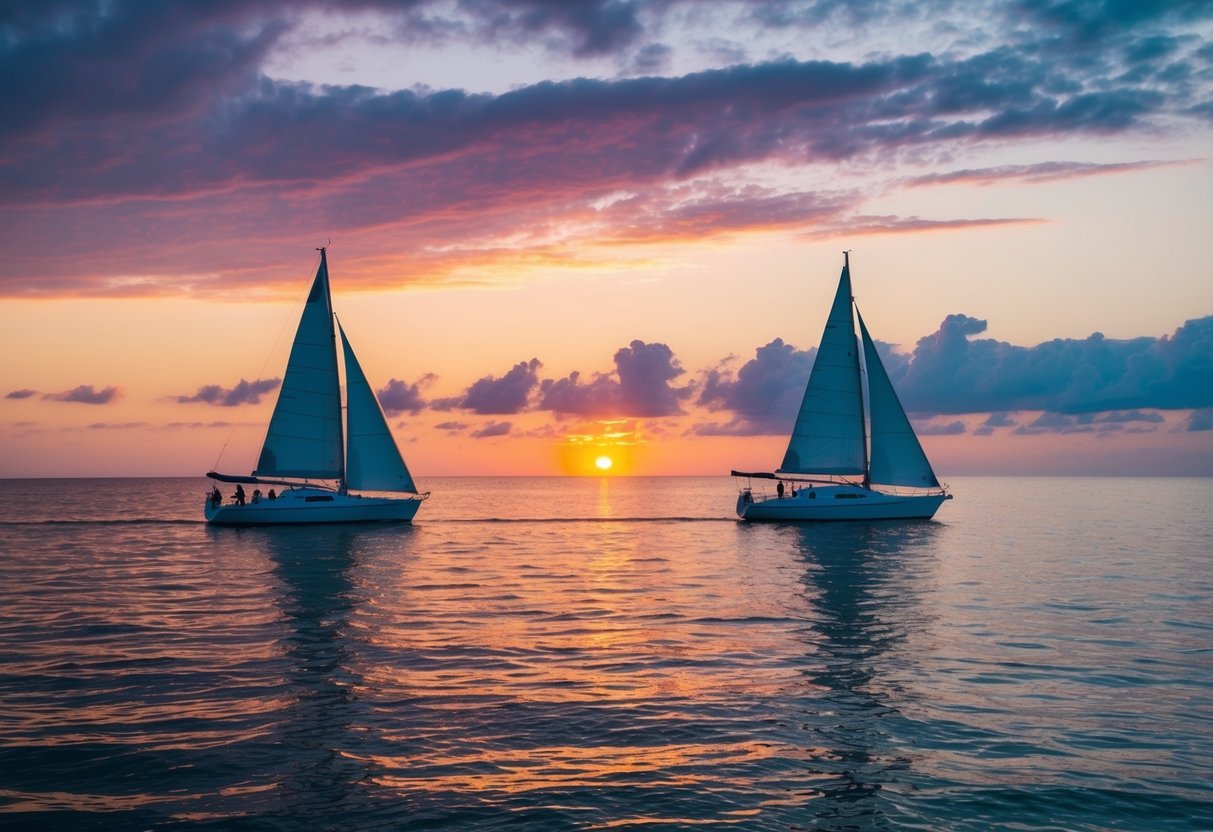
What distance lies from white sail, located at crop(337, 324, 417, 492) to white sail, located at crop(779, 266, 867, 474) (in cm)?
2962

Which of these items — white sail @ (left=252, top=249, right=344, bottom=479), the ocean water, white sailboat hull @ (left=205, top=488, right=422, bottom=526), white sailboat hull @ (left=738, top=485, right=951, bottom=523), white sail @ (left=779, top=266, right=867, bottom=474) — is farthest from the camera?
white sailboat hull @ (left=738, top=485, right=951, bottom=523)

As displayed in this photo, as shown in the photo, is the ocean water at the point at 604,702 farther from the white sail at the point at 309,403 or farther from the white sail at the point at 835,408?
the white sail at the point at 835,408

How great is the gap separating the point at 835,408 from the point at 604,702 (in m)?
54.9

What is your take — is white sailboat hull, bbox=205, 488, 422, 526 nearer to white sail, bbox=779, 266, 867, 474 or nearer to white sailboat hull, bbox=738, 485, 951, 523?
white sailboat hull, bbox=738, 485, 951, 523

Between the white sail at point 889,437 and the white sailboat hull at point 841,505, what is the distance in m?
1.52

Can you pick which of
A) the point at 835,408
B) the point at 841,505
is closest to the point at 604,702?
the point at 835,408

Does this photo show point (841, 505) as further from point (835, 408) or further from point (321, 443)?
point (321, 443)

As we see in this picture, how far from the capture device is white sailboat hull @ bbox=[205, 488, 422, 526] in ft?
215

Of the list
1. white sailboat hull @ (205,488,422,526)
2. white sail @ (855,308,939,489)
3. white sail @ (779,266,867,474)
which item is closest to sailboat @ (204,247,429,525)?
white sailboat hull @ (205,488,422,526)

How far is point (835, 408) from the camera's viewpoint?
69562 mm

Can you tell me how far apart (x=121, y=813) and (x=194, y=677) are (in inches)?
310

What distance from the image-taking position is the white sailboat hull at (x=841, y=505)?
71062mm

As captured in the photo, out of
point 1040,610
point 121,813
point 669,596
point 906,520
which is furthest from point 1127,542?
point 121,813

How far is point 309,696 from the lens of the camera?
17.9m
